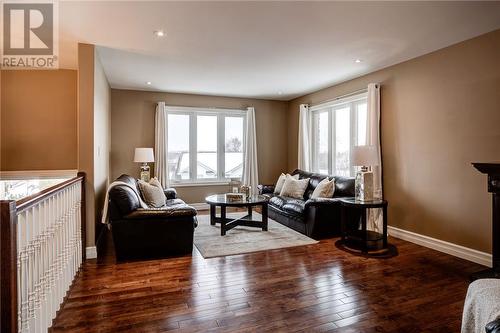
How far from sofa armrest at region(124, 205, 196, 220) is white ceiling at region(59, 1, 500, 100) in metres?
2.04

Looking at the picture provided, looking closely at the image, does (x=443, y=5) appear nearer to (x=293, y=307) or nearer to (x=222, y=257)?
(x=293, y=307)

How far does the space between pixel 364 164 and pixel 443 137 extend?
3.38ft

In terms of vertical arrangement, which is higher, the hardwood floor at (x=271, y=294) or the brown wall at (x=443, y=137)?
the brown wall at (x=443, y=137)

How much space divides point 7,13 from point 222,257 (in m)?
3.36

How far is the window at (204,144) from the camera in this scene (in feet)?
21.7

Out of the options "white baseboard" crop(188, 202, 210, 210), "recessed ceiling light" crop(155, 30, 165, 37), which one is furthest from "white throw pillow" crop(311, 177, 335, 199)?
"recessed ceiling light" crop(155, 30, 165, 37)

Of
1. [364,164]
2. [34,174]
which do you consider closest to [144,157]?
[34,174]

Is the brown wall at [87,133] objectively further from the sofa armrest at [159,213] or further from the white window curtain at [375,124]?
the white window curtain at [375,124]

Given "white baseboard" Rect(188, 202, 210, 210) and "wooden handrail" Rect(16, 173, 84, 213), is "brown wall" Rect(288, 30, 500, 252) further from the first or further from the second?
"wooden handrail" Rect(16, 173, 84, 213)

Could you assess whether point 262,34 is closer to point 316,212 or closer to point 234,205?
point 234,205

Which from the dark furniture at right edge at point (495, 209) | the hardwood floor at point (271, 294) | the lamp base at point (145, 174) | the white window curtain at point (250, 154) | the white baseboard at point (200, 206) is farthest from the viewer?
the white window curtain at point (250, 154)

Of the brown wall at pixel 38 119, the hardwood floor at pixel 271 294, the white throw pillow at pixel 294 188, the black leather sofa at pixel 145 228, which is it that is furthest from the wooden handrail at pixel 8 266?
the white throw pillow at pixel 294 188

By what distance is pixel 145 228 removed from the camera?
3424 mm

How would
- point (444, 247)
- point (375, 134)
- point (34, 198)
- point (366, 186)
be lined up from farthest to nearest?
point (375, 134) < point (366, 186) < point (444, 247) < point (34, 198)
